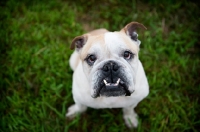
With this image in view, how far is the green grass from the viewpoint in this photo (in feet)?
11.9

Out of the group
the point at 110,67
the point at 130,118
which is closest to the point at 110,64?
the point at 110,67

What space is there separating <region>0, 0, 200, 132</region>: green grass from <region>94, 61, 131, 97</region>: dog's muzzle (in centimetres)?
116

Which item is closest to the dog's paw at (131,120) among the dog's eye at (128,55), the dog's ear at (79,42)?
the dog's eye at (128,55)

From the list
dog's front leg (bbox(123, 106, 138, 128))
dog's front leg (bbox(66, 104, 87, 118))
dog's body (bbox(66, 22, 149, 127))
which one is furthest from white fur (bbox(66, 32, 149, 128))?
dog's front leg (bbox(66, 104, 87, 118))

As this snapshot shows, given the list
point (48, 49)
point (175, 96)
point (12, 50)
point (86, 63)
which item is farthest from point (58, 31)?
point (175, 96)

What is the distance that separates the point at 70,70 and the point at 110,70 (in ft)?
5.73

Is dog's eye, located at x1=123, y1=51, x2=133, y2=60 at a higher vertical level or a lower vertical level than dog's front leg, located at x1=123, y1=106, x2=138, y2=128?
higher

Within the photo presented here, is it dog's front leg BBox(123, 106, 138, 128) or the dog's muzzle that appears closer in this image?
the dog's muzzle

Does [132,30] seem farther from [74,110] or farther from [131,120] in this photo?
[74,110]

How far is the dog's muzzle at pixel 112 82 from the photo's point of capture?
246 centimetres

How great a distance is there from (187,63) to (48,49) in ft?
8.11

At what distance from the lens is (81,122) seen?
12.0ft

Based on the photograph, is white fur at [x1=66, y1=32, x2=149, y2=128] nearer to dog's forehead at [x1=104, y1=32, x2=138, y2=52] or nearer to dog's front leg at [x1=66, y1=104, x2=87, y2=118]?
dog's forehead at [x1=104, y1=32, x2=138, y2=52]

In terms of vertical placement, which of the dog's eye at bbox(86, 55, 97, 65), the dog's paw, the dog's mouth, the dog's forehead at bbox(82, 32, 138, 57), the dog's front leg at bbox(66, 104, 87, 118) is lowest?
the dog's paw
